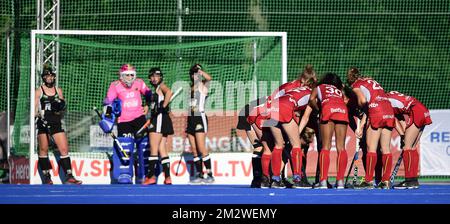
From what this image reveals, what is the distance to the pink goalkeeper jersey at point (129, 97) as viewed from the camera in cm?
1666

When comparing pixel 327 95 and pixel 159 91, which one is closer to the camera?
pixel 327 95

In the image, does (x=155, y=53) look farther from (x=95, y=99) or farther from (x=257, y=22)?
(x=257, y=22)

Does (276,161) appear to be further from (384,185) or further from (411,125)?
(411,125)

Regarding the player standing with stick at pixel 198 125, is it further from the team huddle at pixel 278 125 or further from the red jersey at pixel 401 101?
the red jersey at pixel 401 101

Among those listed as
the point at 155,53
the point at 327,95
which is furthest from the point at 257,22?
the point at 327,95

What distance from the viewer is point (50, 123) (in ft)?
55.3

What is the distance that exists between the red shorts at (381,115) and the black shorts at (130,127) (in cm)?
443

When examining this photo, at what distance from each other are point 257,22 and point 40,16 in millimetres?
8953

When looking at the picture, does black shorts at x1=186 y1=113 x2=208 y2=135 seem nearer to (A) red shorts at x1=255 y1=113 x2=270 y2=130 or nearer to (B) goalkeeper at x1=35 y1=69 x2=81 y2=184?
(B) goalkeeper at x1=35 y1=69 x2=81 y2=184

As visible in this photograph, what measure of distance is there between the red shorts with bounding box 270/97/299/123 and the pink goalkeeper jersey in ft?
11.6

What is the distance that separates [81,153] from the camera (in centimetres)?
1788

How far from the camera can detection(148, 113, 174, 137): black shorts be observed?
1639 centimetres

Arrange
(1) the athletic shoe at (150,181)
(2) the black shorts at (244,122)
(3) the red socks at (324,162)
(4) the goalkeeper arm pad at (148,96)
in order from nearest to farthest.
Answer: (3) the red socks at (324,162) → (2) the black shorts at (244,122) → (1) the athletic shoe at (150,181) → (4) the goalkeeper arm pad at (148,96)

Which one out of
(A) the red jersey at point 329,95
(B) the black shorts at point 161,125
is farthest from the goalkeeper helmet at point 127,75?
(A) the red jersey at point 329,95
